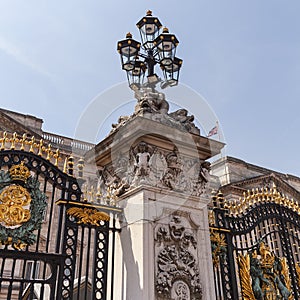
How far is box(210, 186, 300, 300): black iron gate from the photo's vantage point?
655cm

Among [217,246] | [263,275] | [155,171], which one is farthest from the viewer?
[263,275]

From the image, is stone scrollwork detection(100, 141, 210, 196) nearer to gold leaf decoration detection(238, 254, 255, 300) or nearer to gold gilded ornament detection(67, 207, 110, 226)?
gold gilded ornament detection(67, 207, 110, 226)

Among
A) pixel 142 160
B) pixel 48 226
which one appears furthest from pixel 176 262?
pixel 48 226

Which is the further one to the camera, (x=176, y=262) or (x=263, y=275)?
(x=263, y=275)

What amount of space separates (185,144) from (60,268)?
2543 mm

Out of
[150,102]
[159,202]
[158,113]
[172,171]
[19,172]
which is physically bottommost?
[159,202]

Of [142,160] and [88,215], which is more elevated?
[142,160]

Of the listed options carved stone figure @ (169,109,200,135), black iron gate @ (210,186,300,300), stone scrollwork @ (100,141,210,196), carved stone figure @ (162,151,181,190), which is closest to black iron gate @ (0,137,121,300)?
stone scrollwork @ (100,141,210,196)

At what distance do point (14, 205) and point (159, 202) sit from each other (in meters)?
1.97

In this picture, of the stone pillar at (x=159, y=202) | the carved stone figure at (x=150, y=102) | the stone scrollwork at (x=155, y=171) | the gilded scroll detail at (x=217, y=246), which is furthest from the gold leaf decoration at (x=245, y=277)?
the carved stone figure at (x=150, y=102)

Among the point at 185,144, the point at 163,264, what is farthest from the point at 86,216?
the point at 185,144

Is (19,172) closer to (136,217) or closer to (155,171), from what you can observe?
(136,217)

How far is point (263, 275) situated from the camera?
7.11 metres

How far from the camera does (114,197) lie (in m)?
5.77
